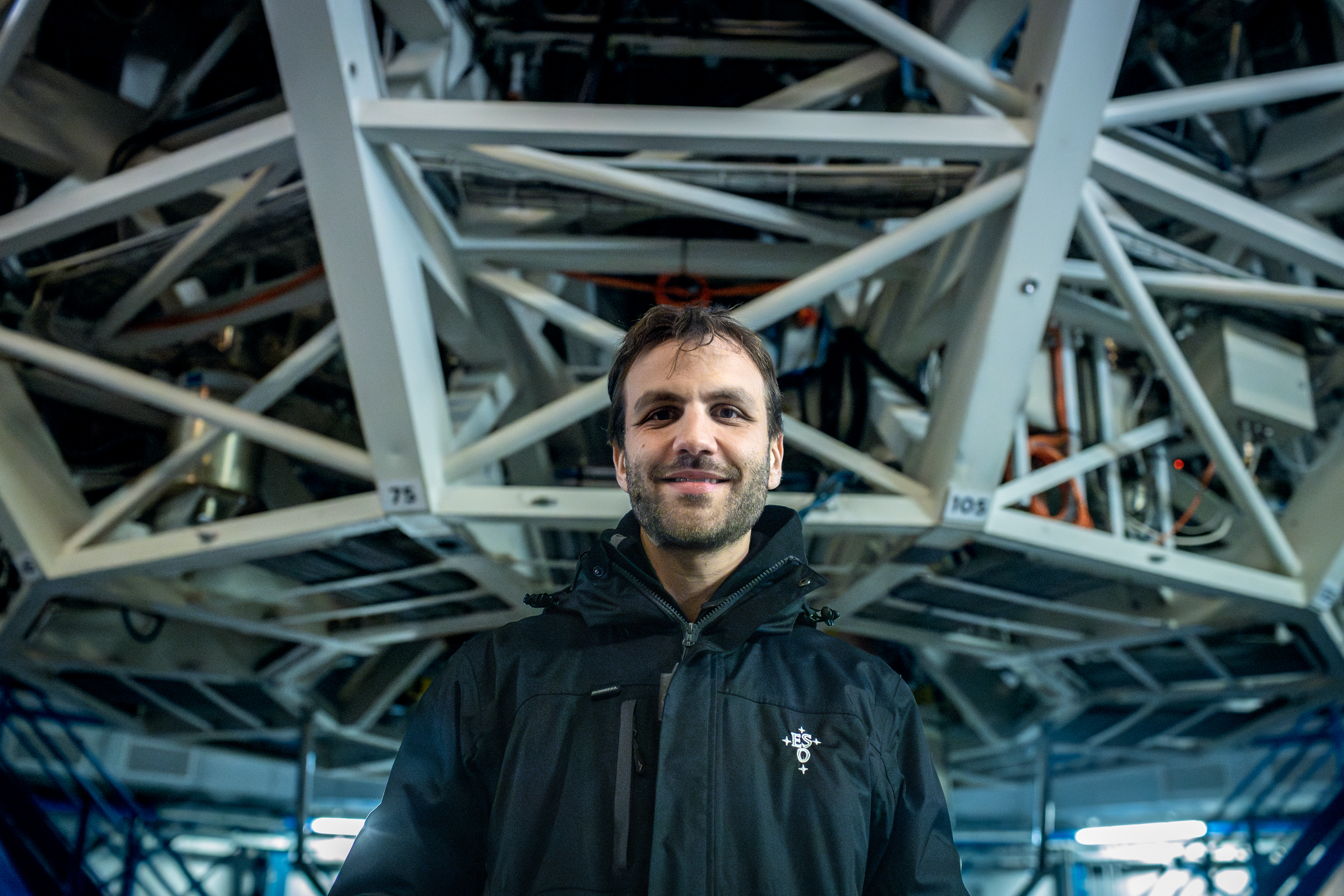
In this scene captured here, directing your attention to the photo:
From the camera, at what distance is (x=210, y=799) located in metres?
12.5

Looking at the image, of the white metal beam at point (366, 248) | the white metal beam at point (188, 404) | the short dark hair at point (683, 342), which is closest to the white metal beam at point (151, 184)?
the white metal beam at point (366, 248)

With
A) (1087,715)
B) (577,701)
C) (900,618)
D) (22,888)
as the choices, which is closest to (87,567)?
(22,888)

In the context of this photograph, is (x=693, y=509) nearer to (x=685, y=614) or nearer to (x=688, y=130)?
(x=685, y=614)

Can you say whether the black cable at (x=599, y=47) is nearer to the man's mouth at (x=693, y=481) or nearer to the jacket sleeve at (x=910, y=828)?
the man's mouth at (x=693, y=481)

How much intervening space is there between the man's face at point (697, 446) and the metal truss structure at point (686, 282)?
2.31 m

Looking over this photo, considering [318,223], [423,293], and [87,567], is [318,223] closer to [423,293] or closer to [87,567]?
[423,293]

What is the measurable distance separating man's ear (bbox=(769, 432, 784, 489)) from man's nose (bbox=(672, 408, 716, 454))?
197mm

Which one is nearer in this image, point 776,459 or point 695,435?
point 695,435

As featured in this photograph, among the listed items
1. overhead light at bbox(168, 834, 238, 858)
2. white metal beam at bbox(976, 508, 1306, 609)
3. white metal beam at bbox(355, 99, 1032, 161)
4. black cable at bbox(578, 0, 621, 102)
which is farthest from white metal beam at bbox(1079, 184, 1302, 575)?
overhead light at bbox(168, 834, 238, 858)

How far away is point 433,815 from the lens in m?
1.64

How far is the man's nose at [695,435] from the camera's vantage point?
5.47 ft

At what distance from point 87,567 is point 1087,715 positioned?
801 centimetres

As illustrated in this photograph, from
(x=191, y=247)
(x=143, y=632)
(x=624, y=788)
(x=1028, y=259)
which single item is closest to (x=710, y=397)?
(x=624, y=788)

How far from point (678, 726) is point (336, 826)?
48.7ft
